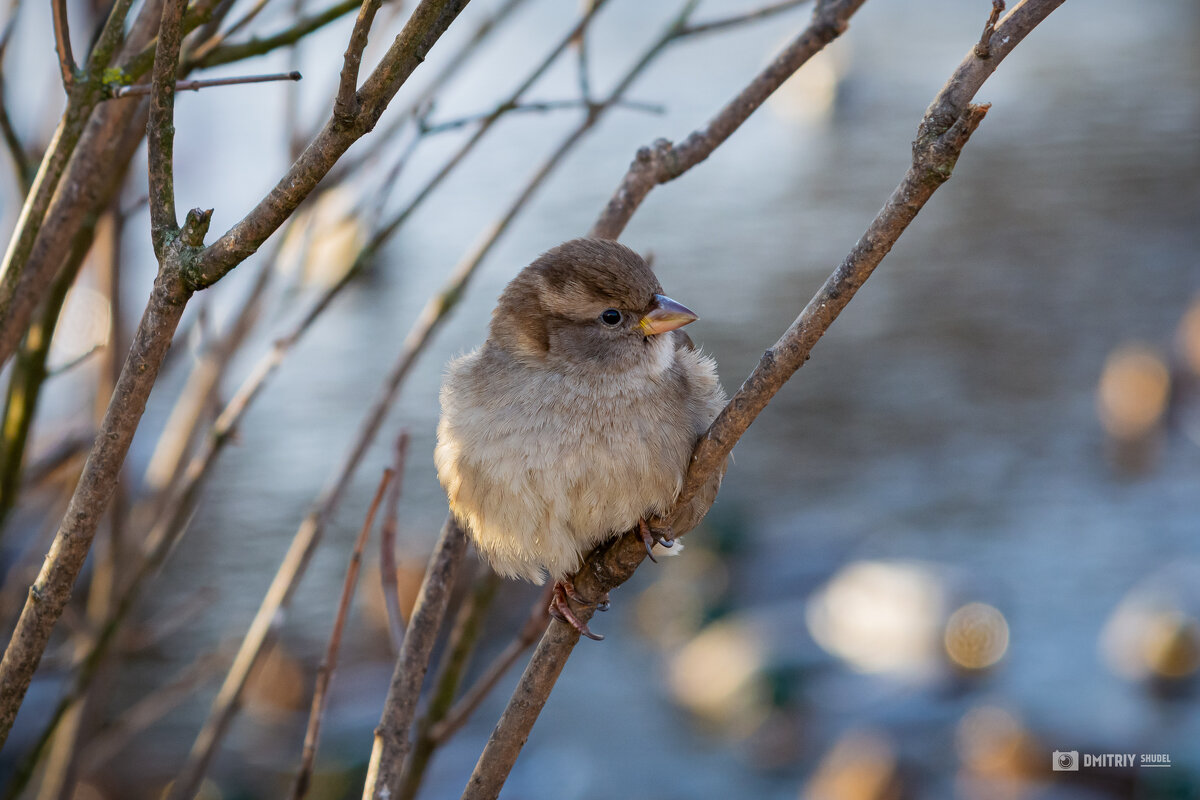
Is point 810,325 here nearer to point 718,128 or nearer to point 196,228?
point 196,228

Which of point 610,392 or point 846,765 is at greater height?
point 610,392

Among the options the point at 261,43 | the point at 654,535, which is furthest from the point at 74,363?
the point at 654,535

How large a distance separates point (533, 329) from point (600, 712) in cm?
563

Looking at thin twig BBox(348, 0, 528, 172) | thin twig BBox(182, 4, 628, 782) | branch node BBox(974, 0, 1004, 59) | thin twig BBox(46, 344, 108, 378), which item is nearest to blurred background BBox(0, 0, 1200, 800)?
thin twig BBox(348, 0, 528, 172)

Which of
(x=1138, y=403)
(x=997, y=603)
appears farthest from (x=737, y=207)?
(x=997, y=603)

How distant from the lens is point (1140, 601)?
25.8 ft

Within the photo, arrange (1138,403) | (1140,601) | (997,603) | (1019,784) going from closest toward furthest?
(1019,784) < (1140,601) < (997,603) < (1138,403)

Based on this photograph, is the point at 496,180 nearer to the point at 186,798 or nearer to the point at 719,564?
the point at 719,564

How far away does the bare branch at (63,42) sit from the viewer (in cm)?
223

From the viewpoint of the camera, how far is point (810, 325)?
193cm

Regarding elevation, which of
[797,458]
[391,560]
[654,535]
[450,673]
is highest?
[654,535]

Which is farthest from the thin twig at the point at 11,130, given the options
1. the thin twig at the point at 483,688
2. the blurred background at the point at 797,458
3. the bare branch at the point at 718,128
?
the thin twig at the point at 483,688

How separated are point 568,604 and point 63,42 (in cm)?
149

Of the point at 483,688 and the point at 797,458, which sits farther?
the point at 797,458
